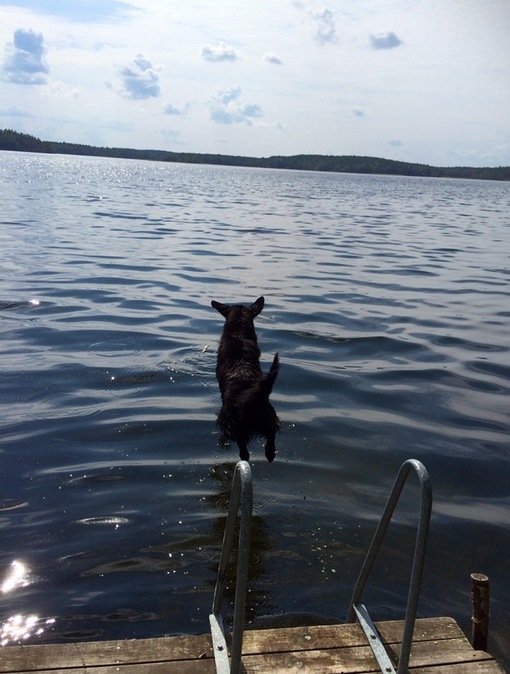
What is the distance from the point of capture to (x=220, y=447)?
7.96m

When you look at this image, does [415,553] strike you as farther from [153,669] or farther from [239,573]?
[153,669]

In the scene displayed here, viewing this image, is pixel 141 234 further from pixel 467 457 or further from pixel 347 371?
pixel 467 457

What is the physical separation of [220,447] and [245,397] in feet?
5.11

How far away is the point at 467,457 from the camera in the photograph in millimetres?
7945

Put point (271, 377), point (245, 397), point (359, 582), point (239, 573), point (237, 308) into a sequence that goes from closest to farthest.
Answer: point (239, 573), point (359, 582), point (271, 377), point (245, 397), point (237, 308)

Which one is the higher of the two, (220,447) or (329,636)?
(329,636)

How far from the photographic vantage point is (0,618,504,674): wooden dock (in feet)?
12.2

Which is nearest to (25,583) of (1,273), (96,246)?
(1,273)

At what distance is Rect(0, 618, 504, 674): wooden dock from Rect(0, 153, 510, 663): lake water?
0.98 m

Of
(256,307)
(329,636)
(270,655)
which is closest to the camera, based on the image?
(270,655)

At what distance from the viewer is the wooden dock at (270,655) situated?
372 cm

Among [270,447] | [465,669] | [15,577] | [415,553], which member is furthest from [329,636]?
[270,447]

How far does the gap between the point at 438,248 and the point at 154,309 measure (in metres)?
14.0

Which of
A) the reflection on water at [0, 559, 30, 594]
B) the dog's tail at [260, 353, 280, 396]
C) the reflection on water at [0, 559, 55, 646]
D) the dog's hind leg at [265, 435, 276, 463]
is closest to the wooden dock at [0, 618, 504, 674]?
the reflection on water at [0, 559, 55, 646]
